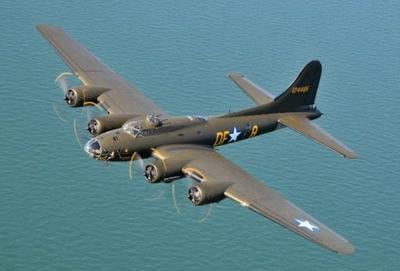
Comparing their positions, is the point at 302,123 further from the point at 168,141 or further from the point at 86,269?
the point at 86,269

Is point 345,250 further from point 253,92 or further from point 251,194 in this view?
point 253,92

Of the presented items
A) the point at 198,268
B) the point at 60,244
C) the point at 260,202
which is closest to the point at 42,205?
the point at 60,244

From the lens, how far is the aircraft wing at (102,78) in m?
63.1

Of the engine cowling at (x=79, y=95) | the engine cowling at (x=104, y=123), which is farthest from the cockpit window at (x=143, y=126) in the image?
the engine cowling at (x=79, y=95)

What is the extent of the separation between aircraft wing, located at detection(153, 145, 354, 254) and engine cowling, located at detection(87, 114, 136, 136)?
410cm

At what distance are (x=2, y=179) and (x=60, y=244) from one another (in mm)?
11754

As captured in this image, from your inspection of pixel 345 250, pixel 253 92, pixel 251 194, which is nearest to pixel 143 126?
pixel 251 194

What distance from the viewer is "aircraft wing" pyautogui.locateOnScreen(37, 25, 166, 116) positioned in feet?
207

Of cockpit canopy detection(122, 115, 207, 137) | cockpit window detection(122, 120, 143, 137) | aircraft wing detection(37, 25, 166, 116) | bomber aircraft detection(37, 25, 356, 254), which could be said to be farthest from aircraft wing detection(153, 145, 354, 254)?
aircraft wing detection(37, 25, 166, 116)

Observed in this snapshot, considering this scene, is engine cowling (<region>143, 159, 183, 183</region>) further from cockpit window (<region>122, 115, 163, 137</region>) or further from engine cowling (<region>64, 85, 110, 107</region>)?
engine cowling (<region>64, 85, 110, 107</region>)

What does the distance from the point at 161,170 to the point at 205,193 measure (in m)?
3.58

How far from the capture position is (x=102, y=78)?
66500mm

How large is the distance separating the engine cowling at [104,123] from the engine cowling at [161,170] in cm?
541

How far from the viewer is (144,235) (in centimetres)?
7856
